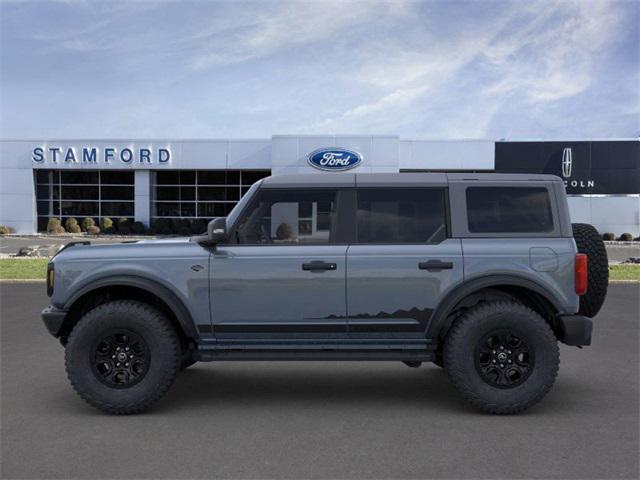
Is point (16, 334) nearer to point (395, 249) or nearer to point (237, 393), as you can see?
point (237, 393)

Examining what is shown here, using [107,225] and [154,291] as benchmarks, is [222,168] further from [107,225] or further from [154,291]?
[154,291]

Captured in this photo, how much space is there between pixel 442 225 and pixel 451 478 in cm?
232

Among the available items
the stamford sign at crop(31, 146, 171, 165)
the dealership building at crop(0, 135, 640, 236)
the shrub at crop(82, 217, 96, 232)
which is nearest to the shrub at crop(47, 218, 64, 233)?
the shrub at crop(82, 217, 96, 232)

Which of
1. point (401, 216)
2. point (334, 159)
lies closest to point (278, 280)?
point (401, 216)

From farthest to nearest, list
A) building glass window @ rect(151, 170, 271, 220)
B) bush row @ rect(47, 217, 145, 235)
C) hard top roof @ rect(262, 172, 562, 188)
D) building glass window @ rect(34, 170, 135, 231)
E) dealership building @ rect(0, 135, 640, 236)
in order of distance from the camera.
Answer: building glass window @ rect(34, 170, 135, 231) → building glass window @ rect(151, 170, 271, 220) → bush row @ rect(47, 217, 145, 235) → dealership building @ rect(0, 135, 640, 236) → hard top roof @ rect(262, 172, 562, 188)

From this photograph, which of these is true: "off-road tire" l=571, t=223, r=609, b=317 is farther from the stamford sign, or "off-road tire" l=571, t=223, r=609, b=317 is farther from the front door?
the stamford sign

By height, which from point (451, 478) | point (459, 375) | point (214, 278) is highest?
point (214, 278)

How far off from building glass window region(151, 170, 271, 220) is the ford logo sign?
6145mm

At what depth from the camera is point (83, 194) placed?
144 feet

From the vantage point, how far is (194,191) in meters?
43.1

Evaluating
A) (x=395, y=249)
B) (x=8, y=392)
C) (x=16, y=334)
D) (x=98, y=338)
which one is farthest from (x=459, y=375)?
(x=16, y=334)

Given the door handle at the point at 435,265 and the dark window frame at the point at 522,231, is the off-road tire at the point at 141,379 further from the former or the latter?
the dark window frame at the point at 522,231

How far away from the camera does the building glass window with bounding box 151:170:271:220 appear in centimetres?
4278

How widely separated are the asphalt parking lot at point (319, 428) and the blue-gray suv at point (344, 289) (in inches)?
15.5
